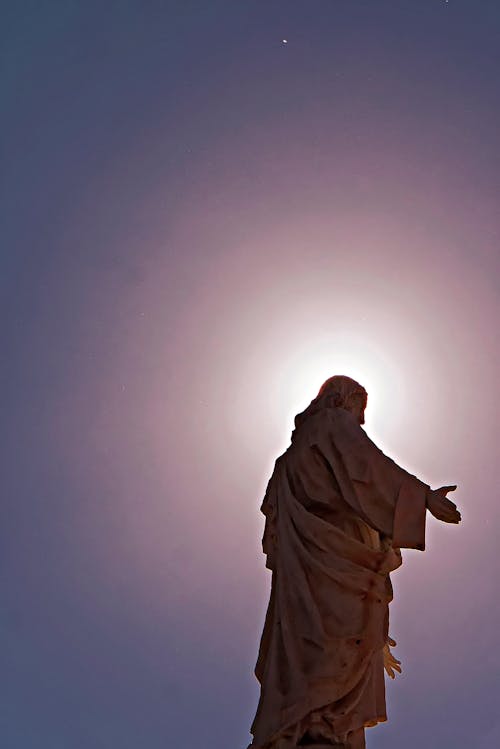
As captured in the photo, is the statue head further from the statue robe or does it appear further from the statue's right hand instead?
the statue's right hand

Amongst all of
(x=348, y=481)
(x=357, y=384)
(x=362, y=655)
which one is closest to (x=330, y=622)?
(x=362, y=655)

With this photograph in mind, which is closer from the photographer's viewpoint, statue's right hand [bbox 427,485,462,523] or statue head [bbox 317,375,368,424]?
statue's right hand [bbox 427,485,462,523]

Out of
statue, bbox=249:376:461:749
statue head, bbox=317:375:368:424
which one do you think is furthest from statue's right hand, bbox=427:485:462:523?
statue head, bbox=317:375:368:424

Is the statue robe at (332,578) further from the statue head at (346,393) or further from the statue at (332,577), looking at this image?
the statue head at (346,393)

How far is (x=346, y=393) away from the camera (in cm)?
1031

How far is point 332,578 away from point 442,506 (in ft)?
3.18

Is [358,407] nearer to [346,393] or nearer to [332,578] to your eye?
[346,393]

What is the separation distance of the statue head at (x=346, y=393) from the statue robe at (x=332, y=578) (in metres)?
0.27

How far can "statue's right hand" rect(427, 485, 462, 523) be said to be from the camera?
9.21 m

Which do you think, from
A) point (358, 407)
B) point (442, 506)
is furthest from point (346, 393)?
point (442, 506)

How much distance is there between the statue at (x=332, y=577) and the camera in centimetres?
902

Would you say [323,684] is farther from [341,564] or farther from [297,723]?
[341,564]

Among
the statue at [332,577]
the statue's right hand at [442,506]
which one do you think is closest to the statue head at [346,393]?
the statue at [332,577]

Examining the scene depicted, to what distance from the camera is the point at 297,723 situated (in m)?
8.93
